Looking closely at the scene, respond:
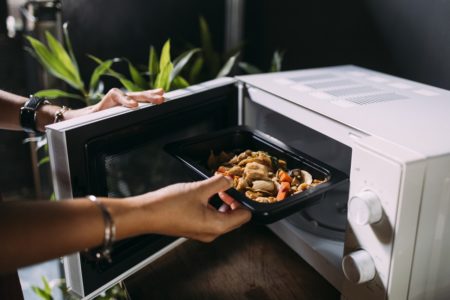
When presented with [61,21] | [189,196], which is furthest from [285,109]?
[61,21]

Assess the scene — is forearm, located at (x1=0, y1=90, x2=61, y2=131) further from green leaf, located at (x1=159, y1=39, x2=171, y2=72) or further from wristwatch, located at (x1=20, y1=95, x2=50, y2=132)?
green leaf, located at (x1=159, y1=39, x2=171, y2=72)

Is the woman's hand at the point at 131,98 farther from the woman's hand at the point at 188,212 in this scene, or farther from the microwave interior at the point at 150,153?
the woman's hand at the point at 188,212

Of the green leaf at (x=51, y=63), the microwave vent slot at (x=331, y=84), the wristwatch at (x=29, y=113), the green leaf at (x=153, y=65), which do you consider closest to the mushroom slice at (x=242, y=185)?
the microwave vent slot at (x=331, y=84)

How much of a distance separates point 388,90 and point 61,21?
2.86 ft

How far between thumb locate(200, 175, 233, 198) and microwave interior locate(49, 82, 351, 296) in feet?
0.44

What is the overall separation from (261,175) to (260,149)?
0.13 metres

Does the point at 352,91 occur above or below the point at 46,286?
above

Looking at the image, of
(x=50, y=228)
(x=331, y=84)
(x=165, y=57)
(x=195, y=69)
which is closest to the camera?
(x=50, y=228)

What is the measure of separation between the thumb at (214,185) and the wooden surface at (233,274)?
0.28 m

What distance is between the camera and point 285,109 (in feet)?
2.71

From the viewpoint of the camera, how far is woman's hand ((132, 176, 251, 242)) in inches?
22.6

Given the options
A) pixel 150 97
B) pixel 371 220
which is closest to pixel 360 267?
pixel 371 220

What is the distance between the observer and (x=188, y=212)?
1.96ft

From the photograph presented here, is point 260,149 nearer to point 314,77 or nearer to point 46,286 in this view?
point 314,77
